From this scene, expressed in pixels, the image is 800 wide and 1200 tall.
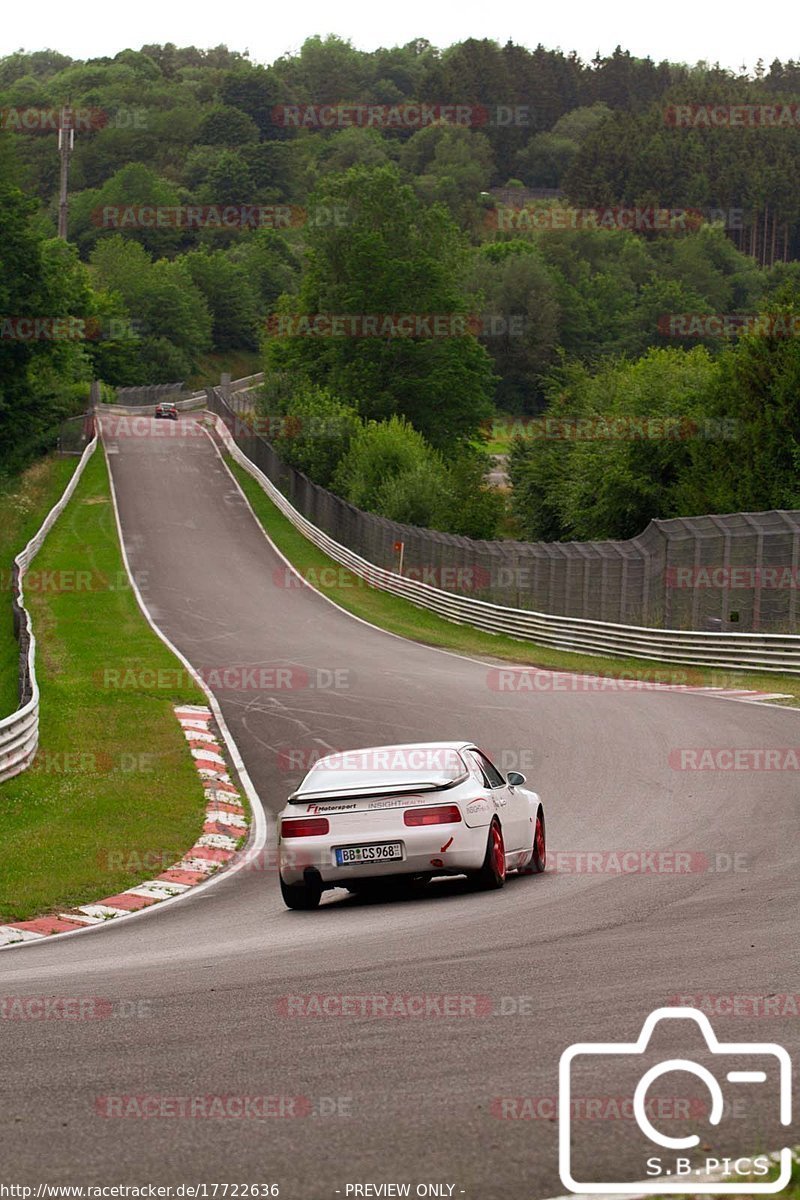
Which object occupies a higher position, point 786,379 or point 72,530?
point 786,379

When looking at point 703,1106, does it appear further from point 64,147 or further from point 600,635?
point 64,147

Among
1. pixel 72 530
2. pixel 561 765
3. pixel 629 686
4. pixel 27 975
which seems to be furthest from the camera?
pixel 72 530

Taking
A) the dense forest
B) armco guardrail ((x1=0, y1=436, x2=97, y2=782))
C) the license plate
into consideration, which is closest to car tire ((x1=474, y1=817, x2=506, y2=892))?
the license plate

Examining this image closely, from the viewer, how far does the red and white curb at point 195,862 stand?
12.6 metres

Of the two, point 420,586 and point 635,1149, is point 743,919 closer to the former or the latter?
point 635,1149

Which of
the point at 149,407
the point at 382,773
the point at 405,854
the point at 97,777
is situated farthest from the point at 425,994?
the point at 149,407

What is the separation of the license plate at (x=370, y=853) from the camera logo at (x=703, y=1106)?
5417 mm

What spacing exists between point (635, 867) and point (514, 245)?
16053 centimetres

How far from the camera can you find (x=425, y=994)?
746 centimetres

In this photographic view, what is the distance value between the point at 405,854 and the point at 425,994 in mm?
4442

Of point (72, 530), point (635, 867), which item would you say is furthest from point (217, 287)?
point (635, 867)

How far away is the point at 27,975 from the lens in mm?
9188

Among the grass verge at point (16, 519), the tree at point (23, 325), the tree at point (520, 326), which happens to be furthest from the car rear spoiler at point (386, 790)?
the tree at point (520, 326)

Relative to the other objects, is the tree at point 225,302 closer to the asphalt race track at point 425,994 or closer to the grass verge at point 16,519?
the grass verge at point 16,519
